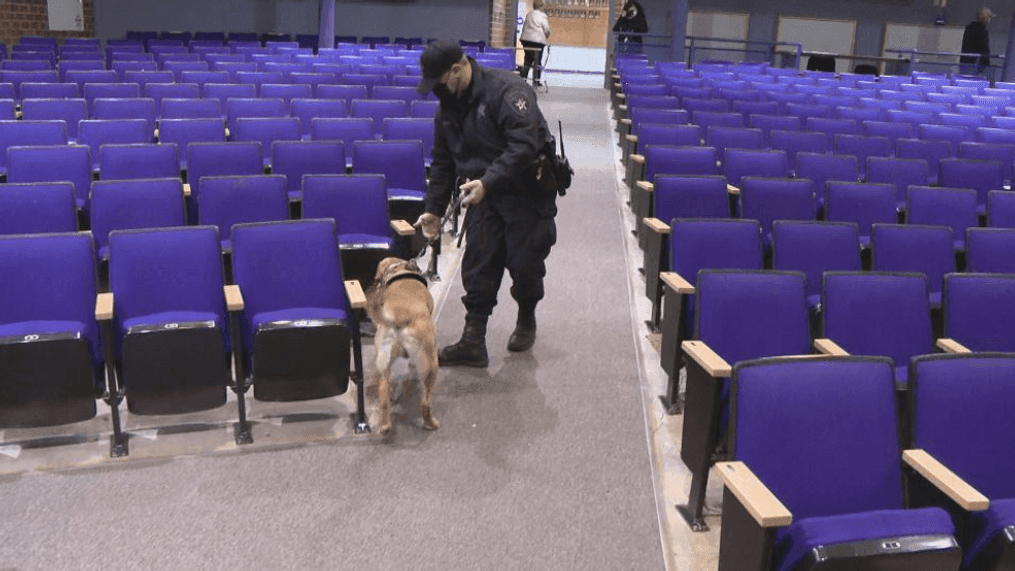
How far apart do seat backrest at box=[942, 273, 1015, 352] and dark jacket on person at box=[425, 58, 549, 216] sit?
64.2 inches

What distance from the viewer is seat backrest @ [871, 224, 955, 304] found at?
3693 millimetres

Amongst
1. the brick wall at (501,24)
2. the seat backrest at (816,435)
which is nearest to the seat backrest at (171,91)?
the seat backrest at (816,435)

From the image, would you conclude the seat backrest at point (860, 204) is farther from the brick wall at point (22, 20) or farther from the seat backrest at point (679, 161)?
the brick wall at point (22, 20)

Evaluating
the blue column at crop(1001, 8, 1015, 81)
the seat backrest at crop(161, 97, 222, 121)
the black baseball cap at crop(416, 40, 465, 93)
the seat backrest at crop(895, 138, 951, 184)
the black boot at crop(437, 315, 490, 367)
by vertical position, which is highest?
the blue column at crop(1001, 8, 1015, 81)

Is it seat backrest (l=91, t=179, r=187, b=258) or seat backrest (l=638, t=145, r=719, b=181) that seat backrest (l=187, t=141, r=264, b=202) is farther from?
seat backrest (l=638, t=145, r=719, b=181)

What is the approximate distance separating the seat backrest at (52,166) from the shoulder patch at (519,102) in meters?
2.54

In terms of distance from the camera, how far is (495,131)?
3361 millimetres

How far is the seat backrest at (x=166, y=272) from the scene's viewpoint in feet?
10.0

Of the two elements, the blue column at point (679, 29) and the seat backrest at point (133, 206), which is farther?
the blue column at point (679, 29)

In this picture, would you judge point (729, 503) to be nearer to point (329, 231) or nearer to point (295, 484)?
point (295, 484)

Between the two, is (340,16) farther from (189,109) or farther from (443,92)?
(443,92)

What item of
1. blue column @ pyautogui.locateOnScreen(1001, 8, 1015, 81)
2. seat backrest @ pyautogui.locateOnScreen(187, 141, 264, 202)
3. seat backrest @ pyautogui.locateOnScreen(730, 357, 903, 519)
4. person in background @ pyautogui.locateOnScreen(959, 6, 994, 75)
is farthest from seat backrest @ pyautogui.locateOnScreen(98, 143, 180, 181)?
blue column @ pyautogui.locateOnScreen(1001, 8, 1015, 81)

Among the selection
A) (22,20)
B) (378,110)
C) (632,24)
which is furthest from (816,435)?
(22,20)

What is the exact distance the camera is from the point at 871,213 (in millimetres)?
4516
